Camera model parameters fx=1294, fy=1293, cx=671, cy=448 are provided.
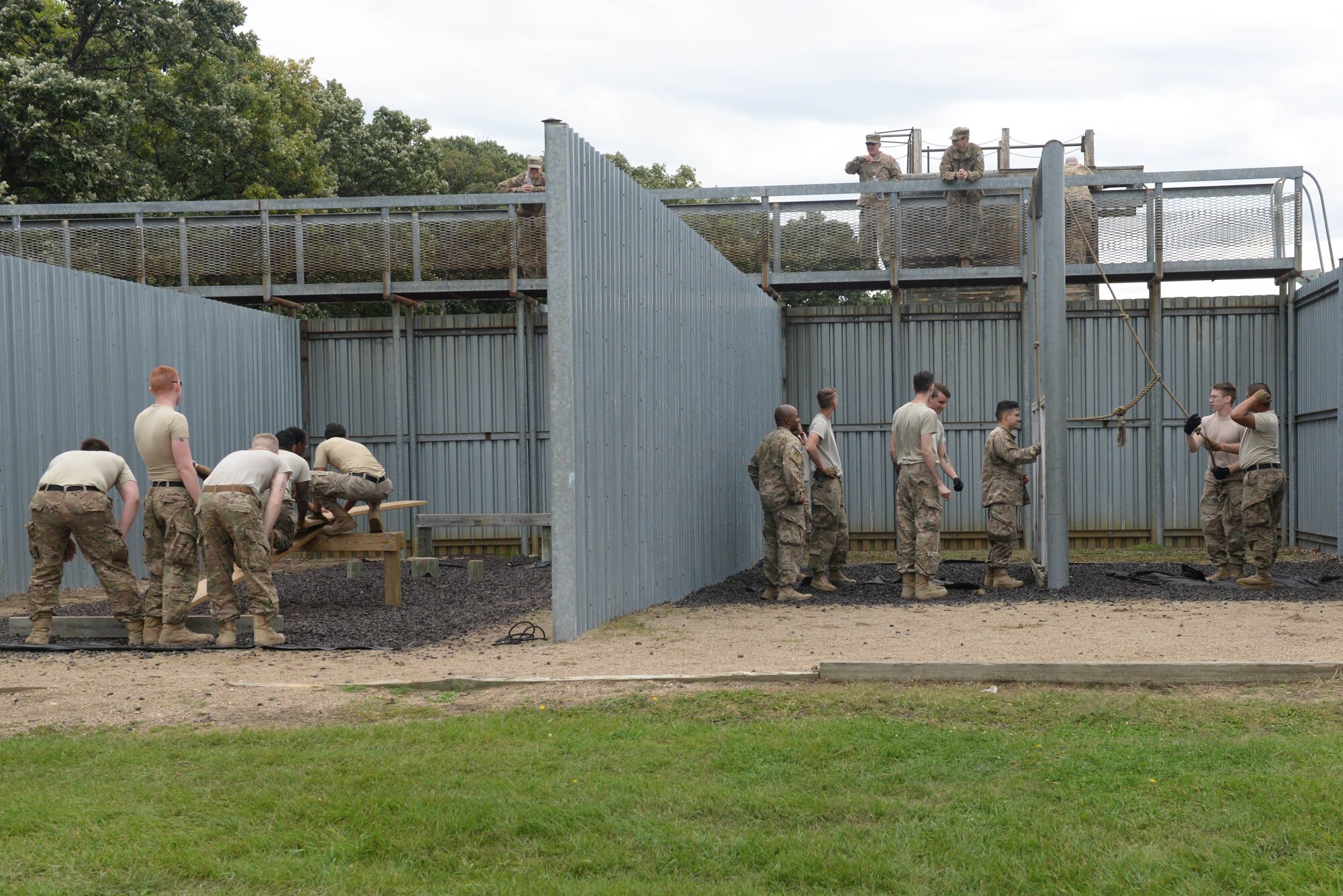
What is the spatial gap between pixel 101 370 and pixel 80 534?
187 inches

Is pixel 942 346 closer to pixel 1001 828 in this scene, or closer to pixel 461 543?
pixel 461 543

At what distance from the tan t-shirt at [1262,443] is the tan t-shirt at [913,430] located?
2.70 m

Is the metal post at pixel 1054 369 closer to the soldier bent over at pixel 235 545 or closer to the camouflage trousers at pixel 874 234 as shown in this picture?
the camouflage trousers at pixel 874 234

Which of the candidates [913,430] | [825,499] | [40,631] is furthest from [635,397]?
[40,631]

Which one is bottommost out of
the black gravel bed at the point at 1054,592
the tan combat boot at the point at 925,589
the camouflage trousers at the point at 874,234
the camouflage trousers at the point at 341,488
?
the black gravel bed at the point at 1054,592

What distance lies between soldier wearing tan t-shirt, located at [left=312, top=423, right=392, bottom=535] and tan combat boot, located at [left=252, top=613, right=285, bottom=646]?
2.51 metres

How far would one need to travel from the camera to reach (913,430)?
11109mm

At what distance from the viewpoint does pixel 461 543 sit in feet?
54.4

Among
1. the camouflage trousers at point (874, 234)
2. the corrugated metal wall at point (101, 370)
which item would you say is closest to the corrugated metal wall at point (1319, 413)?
the camouflage trousers at point (874, 234)

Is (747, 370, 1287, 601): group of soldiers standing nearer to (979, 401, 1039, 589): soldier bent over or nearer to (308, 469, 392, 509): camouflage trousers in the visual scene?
(979, 401, 1039, 589): soldier bent over

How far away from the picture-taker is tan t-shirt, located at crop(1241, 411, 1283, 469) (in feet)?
36.1

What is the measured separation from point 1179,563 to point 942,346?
4244 mm

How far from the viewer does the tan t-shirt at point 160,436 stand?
28.1ft

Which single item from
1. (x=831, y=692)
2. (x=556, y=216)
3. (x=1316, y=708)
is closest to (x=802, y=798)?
(x=831, y=692)
